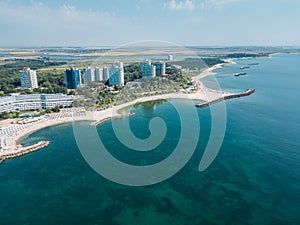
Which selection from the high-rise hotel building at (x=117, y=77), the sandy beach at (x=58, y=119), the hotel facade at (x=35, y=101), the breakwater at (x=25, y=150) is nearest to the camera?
the breakwater at (x=25, y=150)

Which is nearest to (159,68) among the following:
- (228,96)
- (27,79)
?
(228,96)

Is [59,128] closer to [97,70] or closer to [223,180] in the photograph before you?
[223,180]

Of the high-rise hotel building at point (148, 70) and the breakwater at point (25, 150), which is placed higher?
the high-rise hotel building at point (148, 70)

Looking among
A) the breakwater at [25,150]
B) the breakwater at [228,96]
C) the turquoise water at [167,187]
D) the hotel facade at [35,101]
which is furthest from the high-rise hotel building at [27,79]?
the breakwater at [228,96]

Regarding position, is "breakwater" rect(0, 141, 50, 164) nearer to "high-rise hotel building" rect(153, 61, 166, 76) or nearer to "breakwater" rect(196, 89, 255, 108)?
"breakwater" rect(196, 89, 255, 108)

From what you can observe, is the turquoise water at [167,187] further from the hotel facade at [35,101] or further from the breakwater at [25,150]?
the hotel facade at [35,101]

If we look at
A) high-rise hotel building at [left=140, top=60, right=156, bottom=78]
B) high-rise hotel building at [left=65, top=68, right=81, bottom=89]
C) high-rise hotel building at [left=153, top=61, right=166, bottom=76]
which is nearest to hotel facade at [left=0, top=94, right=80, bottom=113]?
high-rise hotel building at [left=65, top=68, right=81, bottom=89]

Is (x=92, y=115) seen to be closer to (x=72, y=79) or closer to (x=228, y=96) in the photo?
(x=72, y=79)

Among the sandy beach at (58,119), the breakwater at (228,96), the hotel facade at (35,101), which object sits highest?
the hotel facade at (35,101)
